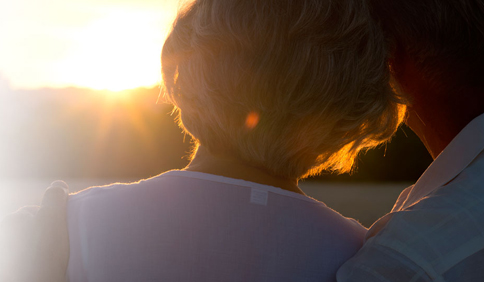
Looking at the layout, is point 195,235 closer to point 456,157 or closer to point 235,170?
point 235,170

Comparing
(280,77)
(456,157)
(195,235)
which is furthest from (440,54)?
(195,235)

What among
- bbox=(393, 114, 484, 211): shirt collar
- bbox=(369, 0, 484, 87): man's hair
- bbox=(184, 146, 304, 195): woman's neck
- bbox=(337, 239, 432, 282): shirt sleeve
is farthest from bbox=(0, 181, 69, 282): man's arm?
bbox=(369, 0, 484, 87): man's hair

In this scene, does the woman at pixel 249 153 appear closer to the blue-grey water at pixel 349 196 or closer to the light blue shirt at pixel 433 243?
the light blue shirt at pixel 433 243

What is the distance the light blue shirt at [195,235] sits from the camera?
110 centimetres

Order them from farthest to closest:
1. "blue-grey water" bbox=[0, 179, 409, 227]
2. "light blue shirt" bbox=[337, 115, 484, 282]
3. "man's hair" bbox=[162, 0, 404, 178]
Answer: "blue-grey water" bbox=[0, 179, 409, 227] < "man's hair" bbox=[162, 0, 404, 178] < "light blue shirt" bbox=[337, 115, 484, 282]

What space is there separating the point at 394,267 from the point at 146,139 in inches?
683

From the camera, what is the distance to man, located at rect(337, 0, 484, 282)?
1.04 m

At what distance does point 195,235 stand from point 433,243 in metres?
0.61

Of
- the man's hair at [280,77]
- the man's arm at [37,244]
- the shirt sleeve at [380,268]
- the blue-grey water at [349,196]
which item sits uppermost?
the man's hair at [280,77]

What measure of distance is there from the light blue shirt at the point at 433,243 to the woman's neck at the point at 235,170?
0.92 feet

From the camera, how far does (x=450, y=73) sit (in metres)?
1.34

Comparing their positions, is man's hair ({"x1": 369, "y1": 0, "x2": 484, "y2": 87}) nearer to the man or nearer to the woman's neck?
the man

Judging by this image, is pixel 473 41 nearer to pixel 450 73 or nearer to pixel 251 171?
pixel 450 73

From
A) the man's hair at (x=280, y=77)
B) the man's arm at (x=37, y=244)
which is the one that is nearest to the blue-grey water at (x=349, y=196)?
the man's hair at (x=280, y=77)
